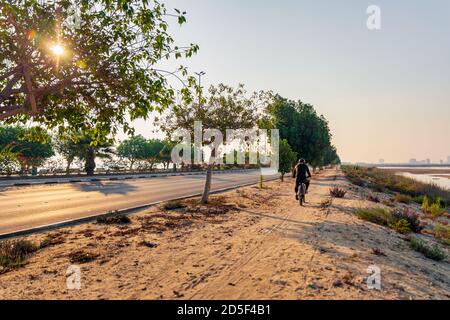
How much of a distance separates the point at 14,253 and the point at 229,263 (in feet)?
14.1

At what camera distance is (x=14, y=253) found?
19.6 feet

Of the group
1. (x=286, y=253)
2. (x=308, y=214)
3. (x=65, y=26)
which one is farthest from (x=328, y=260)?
(x=65, y=26)

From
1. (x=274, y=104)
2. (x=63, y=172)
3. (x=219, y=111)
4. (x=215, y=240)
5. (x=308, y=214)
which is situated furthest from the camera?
(x=63, y=172)

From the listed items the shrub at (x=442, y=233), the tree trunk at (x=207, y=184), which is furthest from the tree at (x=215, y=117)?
the shrub at (x=442, y=233)

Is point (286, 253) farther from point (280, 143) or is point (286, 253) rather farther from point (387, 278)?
point (280, 143)

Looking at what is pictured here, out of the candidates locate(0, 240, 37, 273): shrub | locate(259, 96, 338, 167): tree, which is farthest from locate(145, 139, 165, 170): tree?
locate(0, 240, 37, 273): shrub

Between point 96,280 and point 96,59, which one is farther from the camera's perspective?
point 96,59

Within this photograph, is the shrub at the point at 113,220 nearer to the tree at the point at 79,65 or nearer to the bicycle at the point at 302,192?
the tree at the point at 79,65

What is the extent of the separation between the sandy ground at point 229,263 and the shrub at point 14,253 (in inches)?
8.5

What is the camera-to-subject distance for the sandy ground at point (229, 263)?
421cm

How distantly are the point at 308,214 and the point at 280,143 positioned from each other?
65.4ft

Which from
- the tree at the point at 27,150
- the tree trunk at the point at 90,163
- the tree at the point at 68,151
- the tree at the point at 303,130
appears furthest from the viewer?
the tree at the point at 303,130

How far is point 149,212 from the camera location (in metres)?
11.1

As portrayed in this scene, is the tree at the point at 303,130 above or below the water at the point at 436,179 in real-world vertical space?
above
